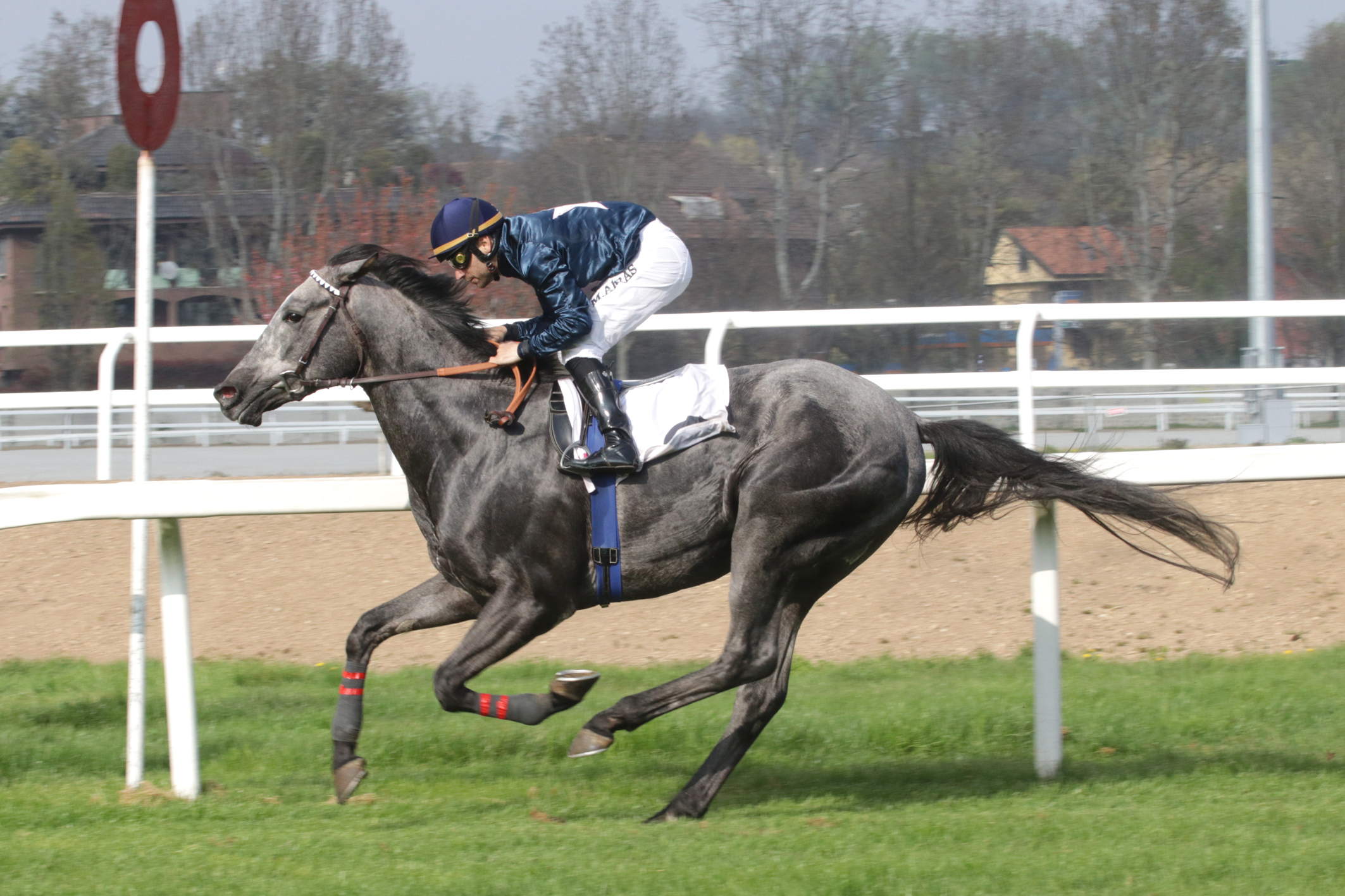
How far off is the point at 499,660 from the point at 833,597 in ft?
10.4

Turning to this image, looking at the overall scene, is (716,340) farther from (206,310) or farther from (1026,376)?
(206,310)

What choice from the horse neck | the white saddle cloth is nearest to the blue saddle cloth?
the white saddle cloth

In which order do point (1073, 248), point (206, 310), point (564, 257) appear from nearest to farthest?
point (564, 257)
point (1073, 248)
point (206, 310)

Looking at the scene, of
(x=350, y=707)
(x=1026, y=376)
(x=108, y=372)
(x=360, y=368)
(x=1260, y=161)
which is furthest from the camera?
(x=1260, y=161)

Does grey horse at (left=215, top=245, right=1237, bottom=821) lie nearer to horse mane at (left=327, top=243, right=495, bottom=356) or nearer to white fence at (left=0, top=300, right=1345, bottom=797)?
horse mane at (left=327, top=243, right=495, bottom=356)

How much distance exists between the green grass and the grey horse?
1.30ft

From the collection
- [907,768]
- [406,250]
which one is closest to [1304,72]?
[406,250]

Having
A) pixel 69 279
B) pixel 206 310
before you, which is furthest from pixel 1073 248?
pixel 69 279

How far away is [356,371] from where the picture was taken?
4246 mm

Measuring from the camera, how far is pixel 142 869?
3283 millimetres

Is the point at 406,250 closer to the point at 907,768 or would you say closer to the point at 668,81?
the point at 668,81

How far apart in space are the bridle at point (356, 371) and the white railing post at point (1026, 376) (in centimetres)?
198

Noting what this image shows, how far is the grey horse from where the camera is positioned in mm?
3975

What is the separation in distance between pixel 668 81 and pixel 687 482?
1908 centimetres
